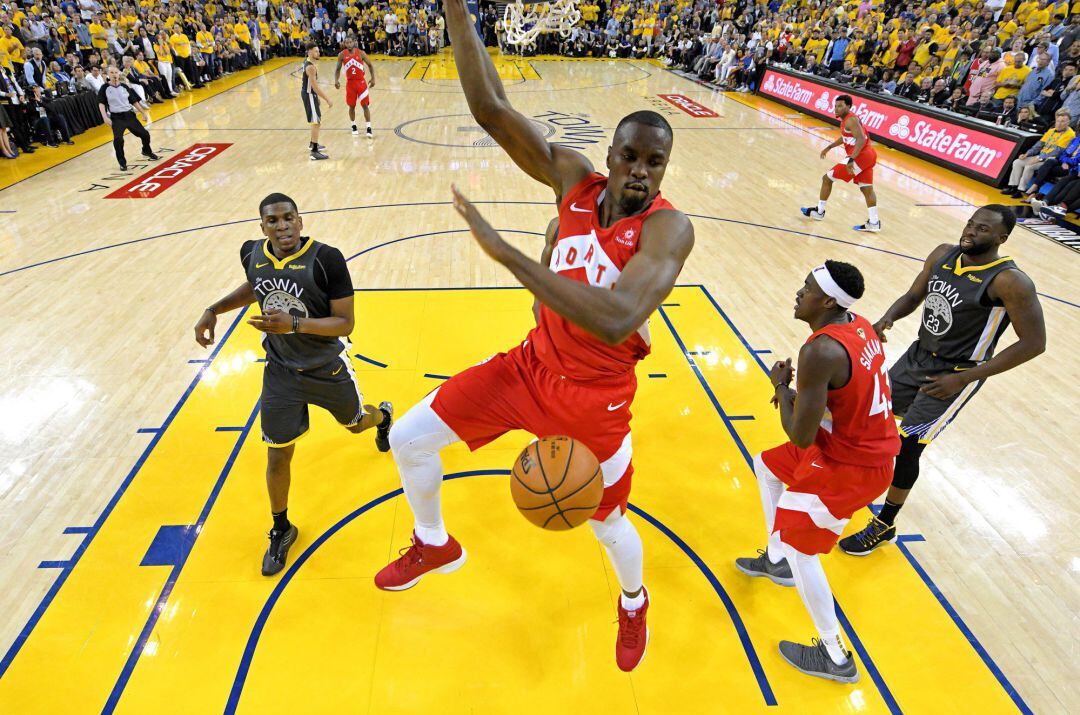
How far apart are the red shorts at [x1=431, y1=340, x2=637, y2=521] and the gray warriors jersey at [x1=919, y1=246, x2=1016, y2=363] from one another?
2.13m

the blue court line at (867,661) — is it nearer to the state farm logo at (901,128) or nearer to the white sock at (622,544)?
the white sock at (622,544)

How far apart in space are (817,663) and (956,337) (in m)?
1.97

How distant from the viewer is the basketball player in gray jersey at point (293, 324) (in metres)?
3.28

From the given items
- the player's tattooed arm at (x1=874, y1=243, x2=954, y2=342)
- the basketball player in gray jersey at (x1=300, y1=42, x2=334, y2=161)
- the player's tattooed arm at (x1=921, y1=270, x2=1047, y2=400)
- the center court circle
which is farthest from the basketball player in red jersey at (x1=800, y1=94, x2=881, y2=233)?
the basketball player in gray jersey at (x1=300, y1=42, x2=334, y2=161)

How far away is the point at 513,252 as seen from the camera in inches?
67.6

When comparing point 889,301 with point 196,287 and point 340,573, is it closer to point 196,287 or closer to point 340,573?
point 340,573

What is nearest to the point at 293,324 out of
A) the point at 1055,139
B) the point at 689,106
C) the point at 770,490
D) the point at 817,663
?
the point at 770,490

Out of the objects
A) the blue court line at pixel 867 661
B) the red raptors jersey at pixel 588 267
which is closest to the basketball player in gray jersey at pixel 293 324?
the red raptors jersey at pixel 588 267

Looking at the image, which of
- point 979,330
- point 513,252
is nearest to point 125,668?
point 513,252

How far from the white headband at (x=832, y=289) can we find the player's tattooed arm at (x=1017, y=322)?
1.19 m

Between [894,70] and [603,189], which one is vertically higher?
[603,189]

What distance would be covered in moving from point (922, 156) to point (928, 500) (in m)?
11.4

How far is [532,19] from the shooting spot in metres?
7.91

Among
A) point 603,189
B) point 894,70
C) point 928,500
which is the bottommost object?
point 928,500
